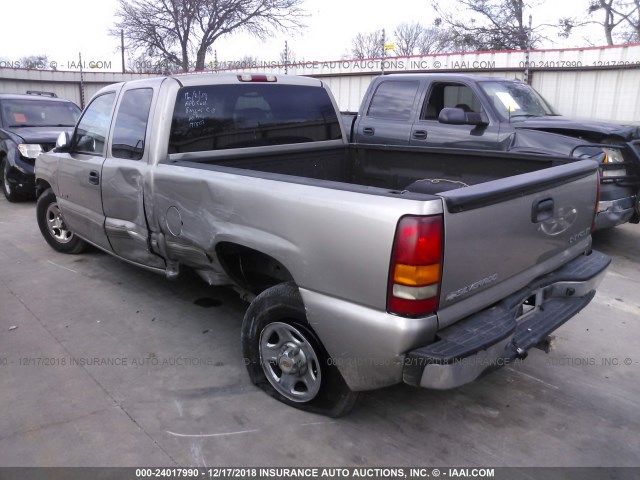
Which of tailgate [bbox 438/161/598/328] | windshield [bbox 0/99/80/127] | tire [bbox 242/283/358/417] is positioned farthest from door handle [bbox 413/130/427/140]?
windshield [bbox 0/99/80/127]

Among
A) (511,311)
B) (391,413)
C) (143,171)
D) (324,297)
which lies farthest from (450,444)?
(143,171)

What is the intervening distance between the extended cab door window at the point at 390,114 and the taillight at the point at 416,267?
188 inches

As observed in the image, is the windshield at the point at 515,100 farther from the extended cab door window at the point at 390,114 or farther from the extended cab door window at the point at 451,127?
the extended cab door window at the point at 390,114

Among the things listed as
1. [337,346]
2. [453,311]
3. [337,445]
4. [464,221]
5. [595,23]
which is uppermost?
[595,23]

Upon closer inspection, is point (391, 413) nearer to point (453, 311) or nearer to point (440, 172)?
point (453, 311)

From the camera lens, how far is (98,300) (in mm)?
4531

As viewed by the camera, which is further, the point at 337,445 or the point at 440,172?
the point at 440,172

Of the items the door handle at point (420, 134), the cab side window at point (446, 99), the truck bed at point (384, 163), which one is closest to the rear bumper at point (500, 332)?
the truck bed at point (384, 163)

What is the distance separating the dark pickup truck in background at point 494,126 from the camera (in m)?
5.75

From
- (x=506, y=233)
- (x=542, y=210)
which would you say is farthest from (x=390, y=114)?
(x=506, y=233)

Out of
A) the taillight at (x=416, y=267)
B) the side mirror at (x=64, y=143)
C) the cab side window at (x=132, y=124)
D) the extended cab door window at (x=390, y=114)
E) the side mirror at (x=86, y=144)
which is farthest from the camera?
the extended cab door window at (x=390, y=114)

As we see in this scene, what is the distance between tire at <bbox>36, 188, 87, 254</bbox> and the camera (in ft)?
18.6

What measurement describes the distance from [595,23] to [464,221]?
24.7 meters

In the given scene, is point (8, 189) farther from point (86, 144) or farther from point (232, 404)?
point (232, 404)
